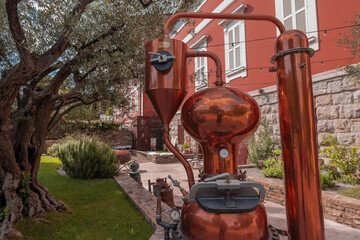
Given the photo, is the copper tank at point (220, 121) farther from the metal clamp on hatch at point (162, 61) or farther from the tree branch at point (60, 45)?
the tree branch at point (60, 45)

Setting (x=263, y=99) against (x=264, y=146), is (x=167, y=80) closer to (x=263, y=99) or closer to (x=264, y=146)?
(x=264, y=146)

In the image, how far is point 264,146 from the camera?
25.2 feet

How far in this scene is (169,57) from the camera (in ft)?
3.20

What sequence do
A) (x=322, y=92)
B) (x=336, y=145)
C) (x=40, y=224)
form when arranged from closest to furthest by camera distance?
(x=40, y=224) < (x=336, y=145) < (x=322, y=92)

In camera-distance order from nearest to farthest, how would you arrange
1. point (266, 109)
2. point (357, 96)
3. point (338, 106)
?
point (357, 96), point (338, 106), point (266, 109)

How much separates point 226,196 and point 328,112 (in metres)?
6.57

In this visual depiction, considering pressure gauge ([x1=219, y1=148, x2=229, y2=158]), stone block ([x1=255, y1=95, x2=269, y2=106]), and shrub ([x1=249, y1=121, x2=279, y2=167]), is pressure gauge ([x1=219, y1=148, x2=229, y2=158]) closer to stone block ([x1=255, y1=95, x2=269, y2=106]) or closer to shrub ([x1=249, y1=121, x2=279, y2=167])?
shrub ([x1=249, y1=121, x2=279, y2=167])

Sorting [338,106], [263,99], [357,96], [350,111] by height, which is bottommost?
[350,111]

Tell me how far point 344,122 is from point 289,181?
6.20 meters

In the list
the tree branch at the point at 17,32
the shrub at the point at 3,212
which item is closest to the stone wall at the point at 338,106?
the tree branch at the point at 17,32

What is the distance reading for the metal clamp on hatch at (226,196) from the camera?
2.73 feet

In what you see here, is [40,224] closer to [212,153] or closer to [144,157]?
[212,153]

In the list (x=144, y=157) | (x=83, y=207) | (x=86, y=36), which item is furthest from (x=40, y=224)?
(x=144, y=157)

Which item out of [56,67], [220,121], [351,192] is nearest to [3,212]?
[56,67]
